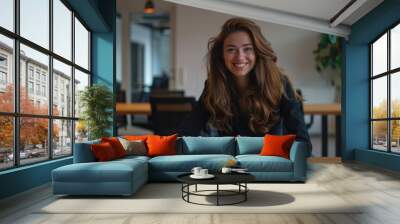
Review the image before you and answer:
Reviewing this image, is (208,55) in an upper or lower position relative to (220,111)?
upper

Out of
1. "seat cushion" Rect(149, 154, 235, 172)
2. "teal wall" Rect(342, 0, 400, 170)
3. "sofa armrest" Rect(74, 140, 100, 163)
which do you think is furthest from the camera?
"teal wall" Rect(342, 0, 400, 170)

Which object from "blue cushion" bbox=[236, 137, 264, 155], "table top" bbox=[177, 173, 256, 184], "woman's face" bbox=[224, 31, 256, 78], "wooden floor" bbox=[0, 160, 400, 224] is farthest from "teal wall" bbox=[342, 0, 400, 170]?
"table top" bbox=[177, 173, 256, 184]

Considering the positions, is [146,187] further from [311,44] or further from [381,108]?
[311,44]

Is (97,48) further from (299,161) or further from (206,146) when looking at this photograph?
(299,161)

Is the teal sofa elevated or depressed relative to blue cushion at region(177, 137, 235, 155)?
depressed

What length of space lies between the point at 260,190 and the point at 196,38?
18.1 feet

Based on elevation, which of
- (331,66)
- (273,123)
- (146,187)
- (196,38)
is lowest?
(146,187)

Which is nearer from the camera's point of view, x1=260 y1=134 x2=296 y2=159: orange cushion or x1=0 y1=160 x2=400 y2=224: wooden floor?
x1=0 y1=160 x2=400 y2=224: wooden floor

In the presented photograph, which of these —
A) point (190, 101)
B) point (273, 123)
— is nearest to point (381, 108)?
point (273, 123)

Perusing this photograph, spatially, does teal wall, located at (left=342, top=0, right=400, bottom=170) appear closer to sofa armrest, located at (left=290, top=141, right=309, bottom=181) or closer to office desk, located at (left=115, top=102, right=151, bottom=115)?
sofa armrest, located at (left=290, top=141, right=309, bottom=181)

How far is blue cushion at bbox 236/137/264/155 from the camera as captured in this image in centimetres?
631

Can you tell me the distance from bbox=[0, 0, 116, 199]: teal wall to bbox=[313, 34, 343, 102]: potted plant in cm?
462

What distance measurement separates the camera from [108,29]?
774cm

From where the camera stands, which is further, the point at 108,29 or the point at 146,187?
the point at 108,29
